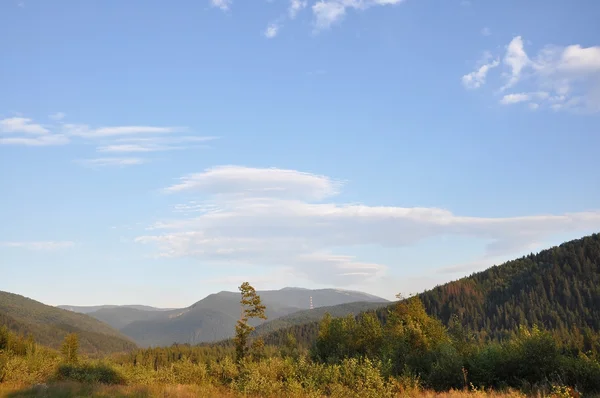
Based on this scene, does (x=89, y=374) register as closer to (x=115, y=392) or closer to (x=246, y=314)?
(x=115, y=392)

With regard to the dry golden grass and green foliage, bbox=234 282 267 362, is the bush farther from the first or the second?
green foliage, bbox=234 282 267 362

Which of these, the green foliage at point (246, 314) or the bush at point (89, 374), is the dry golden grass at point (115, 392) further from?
the green foliage at point (246, 314)

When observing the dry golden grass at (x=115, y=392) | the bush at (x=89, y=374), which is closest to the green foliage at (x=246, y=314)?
the bush at (x=89, y=374)

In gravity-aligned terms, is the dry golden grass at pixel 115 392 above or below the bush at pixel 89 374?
above

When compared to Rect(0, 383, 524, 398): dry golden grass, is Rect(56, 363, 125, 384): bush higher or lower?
lower

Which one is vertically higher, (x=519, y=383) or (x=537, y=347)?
(x=537, y=347)

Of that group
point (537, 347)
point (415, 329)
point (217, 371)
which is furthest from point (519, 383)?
point (415, 329)

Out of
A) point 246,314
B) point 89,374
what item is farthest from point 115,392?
point 246,314

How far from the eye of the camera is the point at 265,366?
25.1 meters

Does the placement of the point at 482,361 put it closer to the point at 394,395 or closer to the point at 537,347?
the point at 537,347

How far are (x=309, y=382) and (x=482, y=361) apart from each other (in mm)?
10788

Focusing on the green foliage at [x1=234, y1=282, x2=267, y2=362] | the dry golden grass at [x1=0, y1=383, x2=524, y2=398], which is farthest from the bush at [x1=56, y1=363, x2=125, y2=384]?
the green foliage at [x1=234, y1=282, x2=267, y2=362]

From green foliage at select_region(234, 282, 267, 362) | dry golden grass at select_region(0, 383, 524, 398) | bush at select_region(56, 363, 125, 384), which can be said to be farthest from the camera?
green foliage at select_region(234, 282, 267, 362)

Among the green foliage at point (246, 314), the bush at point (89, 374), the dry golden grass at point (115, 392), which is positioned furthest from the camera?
the green foliage at point (246, 314)
